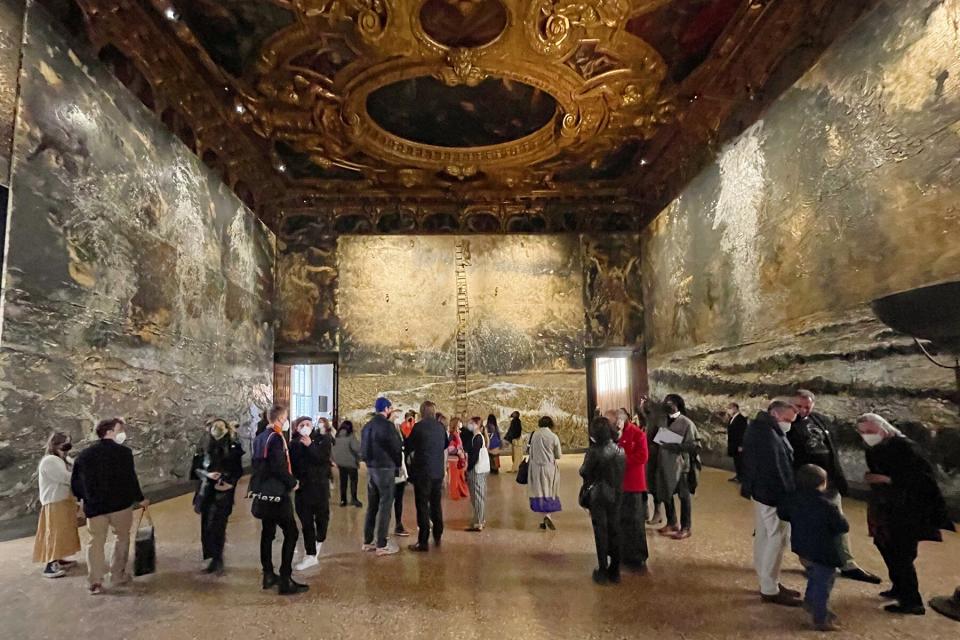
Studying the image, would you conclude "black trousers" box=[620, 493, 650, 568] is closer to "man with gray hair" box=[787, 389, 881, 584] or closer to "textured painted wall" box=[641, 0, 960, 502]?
"man with gray hair" box=[787, 389, 881, 584]

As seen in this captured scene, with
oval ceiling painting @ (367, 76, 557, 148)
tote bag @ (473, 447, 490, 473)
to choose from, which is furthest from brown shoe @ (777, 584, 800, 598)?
oval ceiling painting @ (367, 76, 557, 148)

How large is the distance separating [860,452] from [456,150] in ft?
41.1

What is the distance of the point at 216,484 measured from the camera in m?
5.73

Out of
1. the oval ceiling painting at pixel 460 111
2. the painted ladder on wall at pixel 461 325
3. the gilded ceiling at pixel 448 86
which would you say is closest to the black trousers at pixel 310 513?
the gilded ceiling at pixel 448 86

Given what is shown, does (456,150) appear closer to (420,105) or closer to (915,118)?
(420,105)

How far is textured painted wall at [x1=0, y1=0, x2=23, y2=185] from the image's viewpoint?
7070 mm

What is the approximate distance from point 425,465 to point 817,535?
393 centimetres

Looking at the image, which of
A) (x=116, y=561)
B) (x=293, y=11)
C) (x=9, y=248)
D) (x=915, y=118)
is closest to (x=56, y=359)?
(x=9, y=248)

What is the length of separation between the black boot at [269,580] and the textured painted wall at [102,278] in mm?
4338

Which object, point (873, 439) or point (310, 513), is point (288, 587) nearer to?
point (310, 513)

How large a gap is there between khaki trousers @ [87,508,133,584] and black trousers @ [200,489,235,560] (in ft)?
2.35

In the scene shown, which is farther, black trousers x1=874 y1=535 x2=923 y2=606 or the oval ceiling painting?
the oval ceiling painting

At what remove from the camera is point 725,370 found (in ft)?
41.3

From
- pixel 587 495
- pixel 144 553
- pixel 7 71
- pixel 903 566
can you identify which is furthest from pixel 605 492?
pixel 7 71
